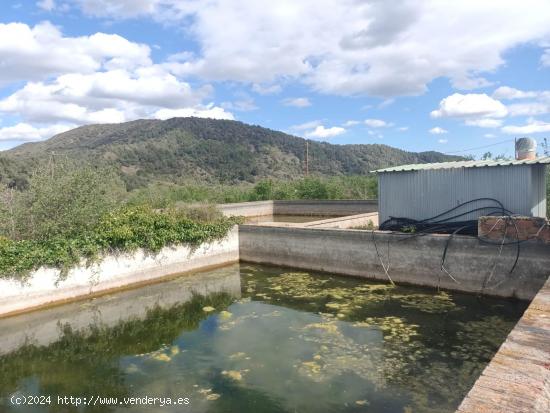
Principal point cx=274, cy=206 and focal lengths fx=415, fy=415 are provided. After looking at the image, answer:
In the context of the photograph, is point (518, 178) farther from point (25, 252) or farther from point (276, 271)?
point (25, 252)

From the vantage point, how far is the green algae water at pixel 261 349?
20.6 feet

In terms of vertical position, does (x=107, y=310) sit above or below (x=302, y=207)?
below

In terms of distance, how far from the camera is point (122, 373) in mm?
7402

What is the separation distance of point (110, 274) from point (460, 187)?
10.5m

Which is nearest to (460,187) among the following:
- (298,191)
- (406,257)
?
(406,257)

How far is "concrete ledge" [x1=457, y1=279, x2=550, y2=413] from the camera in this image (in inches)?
135

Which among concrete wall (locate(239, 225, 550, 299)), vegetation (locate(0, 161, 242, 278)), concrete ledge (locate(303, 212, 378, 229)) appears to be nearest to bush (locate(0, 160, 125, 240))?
vegetation (locate(0, 161, 242, 278))

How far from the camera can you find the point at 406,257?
11.7 metres

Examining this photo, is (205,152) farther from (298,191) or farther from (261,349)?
(261,349)

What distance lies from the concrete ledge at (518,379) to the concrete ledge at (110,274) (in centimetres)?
1063

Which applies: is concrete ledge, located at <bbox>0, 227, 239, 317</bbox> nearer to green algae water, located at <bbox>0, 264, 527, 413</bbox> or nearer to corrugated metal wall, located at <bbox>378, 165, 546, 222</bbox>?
green algae water, located at <bbox>0, 264, 527, 413</bbox>

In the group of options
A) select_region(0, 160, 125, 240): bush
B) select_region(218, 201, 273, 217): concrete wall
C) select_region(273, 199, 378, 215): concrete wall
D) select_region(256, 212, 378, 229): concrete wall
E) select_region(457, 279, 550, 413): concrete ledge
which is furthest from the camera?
select_region(273, 199, 378, 215): concrete wall

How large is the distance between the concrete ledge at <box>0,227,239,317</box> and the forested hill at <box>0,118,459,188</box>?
36.1 metres

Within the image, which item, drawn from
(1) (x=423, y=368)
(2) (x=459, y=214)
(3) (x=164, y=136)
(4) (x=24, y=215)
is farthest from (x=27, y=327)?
(3) (x=164, y=136)
